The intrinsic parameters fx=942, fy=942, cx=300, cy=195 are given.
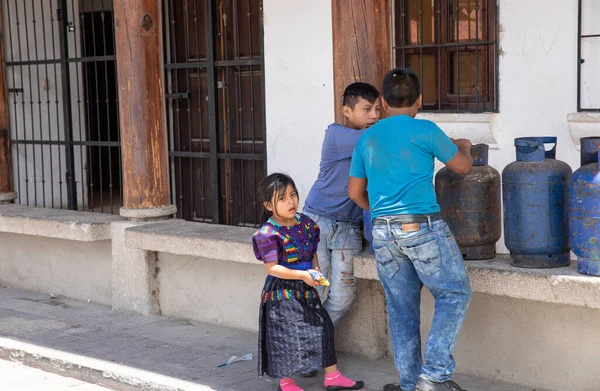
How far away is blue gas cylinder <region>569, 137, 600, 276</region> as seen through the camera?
4461 mm

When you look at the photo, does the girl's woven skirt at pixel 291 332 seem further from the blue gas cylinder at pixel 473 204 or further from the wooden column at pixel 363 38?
the wooden column at pixel 363 38

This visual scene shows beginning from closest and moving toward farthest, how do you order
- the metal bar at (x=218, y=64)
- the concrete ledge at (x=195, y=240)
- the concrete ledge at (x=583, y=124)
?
the concrete ledge at (x=583, y=124) < the concrete ledge at (x=195, y=240) < the metal bar at (x=218, y=64)

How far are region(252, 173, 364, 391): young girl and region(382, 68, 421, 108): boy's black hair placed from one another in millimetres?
732

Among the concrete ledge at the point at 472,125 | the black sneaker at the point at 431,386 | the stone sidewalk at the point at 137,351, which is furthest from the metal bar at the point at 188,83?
the black sneaker at the point at 431,386

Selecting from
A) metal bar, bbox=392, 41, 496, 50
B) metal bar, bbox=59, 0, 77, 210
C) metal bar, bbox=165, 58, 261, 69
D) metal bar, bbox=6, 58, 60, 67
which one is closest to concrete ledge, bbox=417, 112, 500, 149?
metal bar, bbox=392, 41, 496, 50

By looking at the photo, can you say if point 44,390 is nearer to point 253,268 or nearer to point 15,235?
point 253,268

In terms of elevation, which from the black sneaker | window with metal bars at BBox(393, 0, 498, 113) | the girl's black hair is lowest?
the black sneaker

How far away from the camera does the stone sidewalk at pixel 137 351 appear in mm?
5516

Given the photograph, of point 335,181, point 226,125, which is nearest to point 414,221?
point 335,181

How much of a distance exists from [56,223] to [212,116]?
1.56 metres

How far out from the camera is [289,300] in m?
5.15

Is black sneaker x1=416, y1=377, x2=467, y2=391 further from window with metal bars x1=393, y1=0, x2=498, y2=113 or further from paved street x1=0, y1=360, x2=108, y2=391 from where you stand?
window with metal bars x1=393, y1=0, x2=498, y2=113

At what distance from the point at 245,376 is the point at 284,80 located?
265 cm

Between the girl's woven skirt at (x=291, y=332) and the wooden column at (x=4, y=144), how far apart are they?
4440mm
